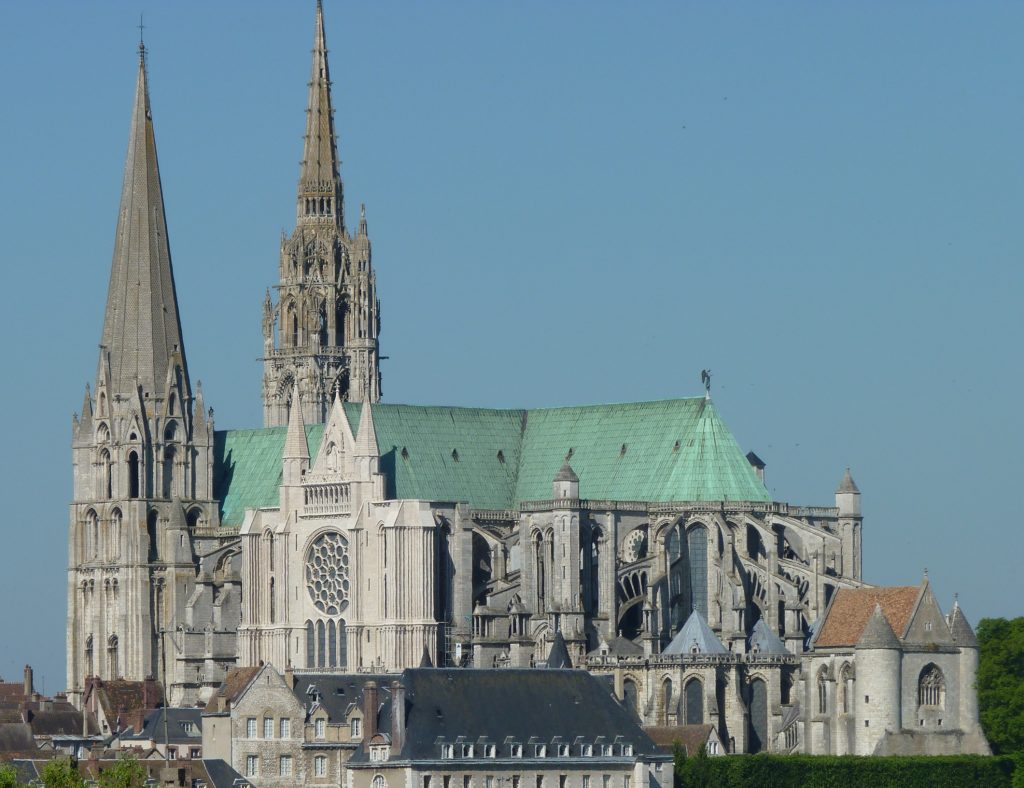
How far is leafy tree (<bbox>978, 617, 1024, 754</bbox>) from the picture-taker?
16738cm

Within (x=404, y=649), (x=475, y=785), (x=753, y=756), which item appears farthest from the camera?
(x=404, y=649)

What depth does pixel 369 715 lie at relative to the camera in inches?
6029

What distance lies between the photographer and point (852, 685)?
167m

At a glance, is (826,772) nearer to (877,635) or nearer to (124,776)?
(877,635)

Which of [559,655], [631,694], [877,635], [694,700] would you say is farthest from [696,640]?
[877,635]

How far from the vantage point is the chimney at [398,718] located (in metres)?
151

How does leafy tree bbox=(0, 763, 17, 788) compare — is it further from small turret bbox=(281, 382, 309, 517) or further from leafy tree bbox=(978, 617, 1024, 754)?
small turret bbox=(281, 382, 309, 517)

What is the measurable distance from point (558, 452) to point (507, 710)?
38437 mm

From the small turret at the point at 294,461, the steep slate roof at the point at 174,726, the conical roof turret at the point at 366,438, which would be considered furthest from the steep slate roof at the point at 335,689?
the small turret at the point at 294,461

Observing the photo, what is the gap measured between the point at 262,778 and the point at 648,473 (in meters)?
36.8

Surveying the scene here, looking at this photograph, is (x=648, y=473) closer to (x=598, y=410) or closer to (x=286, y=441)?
(x=598, y=410)

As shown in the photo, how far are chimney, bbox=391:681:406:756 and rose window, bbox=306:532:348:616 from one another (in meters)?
33.4

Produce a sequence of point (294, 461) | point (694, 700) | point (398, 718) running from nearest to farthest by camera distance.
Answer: point (398, 718) < point (694, 700) < point (294, 461)

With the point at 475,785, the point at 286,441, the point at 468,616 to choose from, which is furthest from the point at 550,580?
the point at 475,785
